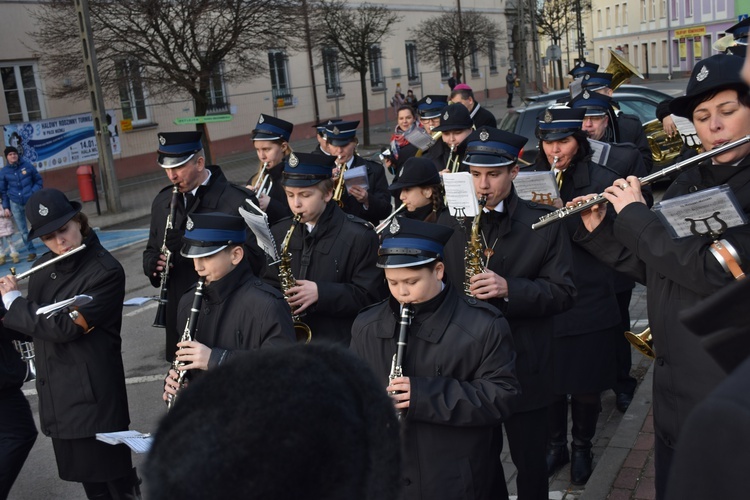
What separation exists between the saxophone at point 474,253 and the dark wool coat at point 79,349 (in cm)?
202

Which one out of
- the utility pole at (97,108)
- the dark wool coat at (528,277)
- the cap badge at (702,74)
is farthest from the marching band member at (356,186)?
the utility pole at (97,108)

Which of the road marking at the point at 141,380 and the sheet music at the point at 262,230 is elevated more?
the sheet music at the point at 262,230

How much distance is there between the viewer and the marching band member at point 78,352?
480 cm

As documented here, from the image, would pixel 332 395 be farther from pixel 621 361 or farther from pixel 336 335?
pixel 621 361

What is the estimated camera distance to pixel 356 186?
23.7 ft

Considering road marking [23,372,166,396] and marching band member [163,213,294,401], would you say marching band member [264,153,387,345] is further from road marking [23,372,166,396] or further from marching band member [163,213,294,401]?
road marking [23,372,166,396]

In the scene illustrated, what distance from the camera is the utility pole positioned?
17.3 metres

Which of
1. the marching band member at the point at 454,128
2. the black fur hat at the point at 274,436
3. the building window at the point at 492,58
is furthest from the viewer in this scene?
the building window at the point at 492,58

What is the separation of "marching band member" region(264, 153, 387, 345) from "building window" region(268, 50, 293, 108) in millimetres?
27457

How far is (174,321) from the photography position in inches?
237

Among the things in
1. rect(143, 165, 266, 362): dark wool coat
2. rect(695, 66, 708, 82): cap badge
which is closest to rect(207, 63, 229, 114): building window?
rect(143, 165, 266, 362): dark wool coat

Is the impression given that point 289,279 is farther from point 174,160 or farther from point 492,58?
point 492,58

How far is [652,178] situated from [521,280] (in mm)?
964

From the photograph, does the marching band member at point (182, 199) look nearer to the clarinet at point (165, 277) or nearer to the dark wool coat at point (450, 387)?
the clarinet at point (165, 277)
